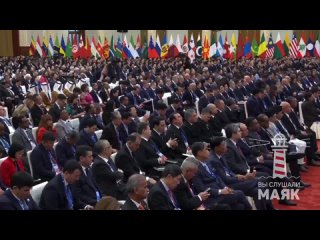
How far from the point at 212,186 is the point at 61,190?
177 centimetres

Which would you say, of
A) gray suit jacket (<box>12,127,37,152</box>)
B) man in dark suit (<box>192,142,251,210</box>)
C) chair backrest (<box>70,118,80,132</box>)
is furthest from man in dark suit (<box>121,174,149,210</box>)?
chair backrest (<box>70,118,80,132</box>)

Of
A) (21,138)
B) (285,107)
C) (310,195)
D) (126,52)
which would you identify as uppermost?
(126,52)

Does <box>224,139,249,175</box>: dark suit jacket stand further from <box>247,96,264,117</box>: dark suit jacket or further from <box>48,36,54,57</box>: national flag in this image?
<box>48,36,54,57</box>: national flag

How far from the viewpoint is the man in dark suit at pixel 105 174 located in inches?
226

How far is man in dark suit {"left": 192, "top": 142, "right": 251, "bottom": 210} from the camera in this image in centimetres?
538

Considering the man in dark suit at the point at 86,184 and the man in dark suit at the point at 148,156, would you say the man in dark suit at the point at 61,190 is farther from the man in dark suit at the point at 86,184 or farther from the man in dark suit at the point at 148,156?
the man in dark suit at the point at 148,156

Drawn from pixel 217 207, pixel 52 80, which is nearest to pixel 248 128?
pixel 217 207

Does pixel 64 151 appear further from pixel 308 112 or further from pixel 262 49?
pixel 262 49

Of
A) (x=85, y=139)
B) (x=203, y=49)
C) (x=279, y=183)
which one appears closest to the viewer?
(x=279, y=183)

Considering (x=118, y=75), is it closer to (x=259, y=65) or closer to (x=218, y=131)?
(x=259, y=65)

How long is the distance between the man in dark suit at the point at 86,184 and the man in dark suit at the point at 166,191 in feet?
2.94

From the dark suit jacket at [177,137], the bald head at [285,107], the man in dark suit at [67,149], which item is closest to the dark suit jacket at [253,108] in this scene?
the bald head at [285,107]

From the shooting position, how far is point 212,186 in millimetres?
5609

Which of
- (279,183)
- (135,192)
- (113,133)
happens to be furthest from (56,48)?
(135,192)
